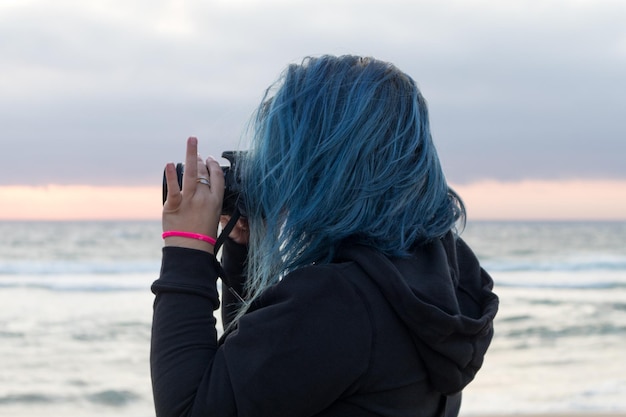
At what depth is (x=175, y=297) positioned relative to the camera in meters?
1.13

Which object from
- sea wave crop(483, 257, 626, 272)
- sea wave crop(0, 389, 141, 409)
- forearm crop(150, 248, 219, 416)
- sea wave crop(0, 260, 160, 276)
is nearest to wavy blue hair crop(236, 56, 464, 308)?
forearm crop(150, 248, 219, 416)

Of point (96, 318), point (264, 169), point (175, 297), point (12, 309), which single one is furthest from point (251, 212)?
point (12, 309)

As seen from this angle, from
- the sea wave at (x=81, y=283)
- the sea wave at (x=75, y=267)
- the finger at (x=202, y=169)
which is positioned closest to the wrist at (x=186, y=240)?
the finger at (x=202, y=169)

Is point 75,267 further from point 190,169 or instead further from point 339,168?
point 339,168

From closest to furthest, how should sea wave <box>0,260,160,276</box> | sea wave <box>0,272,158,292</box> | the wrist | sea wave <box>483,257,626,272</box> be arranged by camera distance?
the wrist → sea wave <box>0,272,158,292</box> → sea wave <box>0,260,160,276</box> → sea wave <box>483,257,626,272</box>

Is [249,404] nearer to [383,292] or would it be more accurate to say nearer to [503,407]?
[383,292]

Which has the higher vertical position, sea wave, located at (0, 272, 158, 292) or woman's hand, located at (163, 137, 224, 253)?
woman's hand, located at (163, 137, 224, 253)

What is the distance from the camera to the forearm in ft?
3.53

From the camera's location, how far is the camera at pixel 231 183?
1246 mm

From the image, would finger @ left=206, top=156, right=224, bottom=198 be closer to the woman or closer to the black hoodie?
the woman

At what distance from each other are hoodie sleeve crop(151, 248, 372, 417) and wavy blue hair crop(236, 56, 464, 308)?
85mm

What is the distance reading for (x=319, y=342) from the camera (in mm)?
1051

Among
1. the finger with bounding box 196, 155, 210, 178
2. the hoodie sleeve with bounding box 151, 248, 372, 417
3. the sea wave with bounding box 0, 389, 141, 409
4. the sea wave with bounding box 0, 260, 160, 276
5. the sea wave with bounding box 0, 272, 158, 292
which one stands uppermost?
the finger with bounding box 196, 155, 210, 178

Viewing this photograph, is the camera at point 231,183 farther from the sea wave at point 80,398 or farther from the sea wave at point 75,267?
the sea wave at point 75,267
